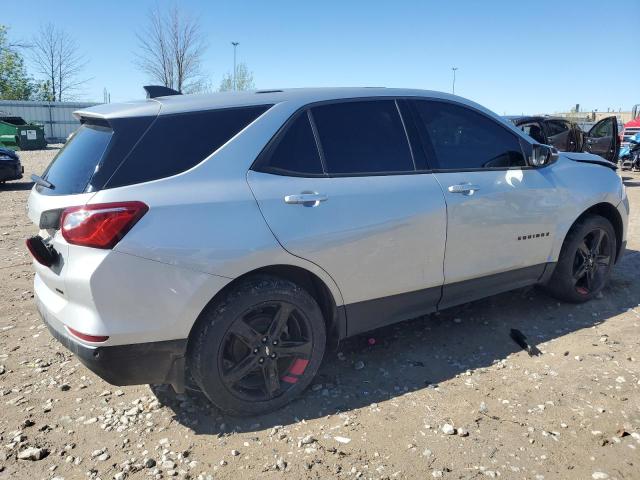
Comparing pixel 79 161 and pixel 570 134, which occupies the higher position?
pixel 570 134

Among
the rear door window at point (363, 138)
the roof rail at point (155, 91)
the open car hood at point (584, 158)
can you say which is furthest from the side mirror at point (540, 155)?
the roof rail at point (155, 91)

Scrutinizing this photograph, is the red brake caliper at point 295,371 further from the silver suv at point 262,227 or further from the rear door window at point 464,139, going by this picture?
the rear door window at point 464,139

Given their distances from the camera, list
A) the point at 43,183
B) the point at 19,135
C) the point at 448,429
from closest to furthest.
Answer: the point at 448,429 < the point at 43,183 < the point at 19,135

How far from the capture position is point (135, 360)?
268 cm

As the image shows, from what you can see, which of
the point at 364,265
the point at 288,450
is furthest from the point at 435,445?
the point at 364,265

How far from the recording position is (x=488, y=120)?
4051mm

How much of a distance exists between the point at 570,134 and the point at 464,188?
35.1 ft

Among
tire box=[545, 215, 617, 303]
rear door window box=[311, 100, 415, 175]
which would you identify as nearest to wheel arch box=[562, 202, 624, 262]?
tire box=[545, 215, 617, 303]

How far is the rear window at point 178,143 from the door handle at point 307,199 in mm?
480

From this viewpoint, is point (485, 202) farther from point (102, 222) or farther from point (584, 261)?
point (102, 222)

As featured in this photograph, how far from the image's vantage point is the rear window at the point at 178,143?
268 centimetres

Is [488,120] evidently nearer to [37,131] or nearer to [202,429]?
[202,429]

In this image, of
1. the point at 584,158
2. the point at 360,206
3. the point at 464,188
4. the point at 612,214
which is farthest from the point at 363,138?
the point at 612,214

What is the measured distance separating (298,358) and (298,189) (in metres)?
1.01
